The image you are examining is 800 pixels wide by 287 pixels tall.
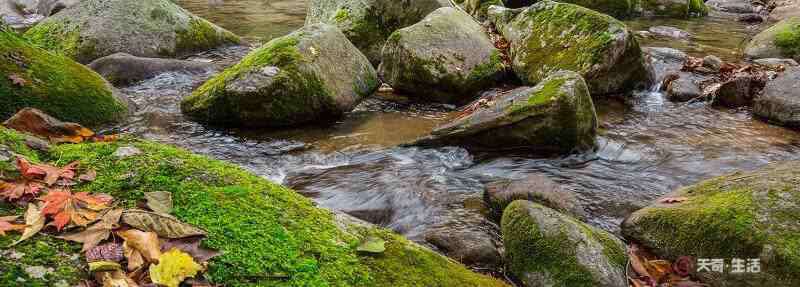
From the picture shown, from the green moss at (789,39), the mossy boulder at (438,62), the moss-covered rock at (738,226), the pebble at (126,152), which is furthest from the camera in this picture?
the green moss at (789,39)

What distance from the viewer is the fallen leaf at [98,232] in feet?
7.23

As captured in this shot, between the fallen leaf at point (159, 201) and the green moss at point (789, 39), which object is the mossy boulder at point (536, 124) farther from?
the green moss at point (789, 39)

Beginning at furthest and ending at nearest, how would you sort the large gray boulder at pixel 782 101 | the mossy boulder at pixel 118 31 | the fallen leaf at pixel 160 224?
the mossy boulder at pixel 118 31 → the large gray boulder at pixel 782 101 → the fallen leaf at pixel 160 224

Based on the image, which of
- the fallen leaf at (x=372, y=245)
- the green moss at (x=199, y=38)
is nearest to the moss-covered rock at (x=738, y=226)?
the fallen leaf at (x=372, y=245)

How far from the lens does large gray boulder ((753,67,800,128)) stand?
8.20 metres

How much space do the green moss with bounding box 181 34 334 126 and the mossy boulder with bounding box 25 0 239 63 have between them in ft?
13.7

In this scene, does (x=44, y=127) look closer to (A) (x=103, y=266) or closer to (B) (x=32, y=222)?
(B) (x=32, y=222)

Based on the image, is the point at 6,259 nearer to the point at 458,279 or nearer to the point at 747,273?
the point at 458,279

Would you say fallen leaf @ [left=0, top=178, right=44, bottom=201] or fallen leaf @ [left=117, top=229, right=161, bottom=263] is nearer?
fallen leaf @ [left=117, top=229, right=161, bottom=263]

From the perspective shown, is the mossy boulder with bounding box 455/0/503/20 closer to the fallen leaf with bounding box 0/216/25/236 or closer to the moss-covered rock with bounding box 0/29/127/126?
the moss-covered rock with bounding box 0/29/127/126

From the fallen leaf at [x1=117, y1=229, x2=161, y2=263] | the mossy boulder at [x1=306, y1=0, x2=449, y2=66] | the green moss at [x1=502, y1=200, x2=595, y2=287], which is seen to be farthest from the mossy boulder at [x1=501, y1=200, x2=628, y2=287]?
the mossy boulder at [x1=306, y1=0, x2=449, y2=66]

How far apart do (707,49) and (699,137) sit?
7502 mm

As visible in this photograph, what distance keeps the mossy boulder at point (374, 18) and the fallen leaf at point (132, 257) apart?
9.55 m

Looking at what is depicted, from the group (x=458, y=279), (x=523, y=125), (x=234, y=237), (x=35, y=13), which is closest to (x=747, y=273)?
(x=458, y=279)
